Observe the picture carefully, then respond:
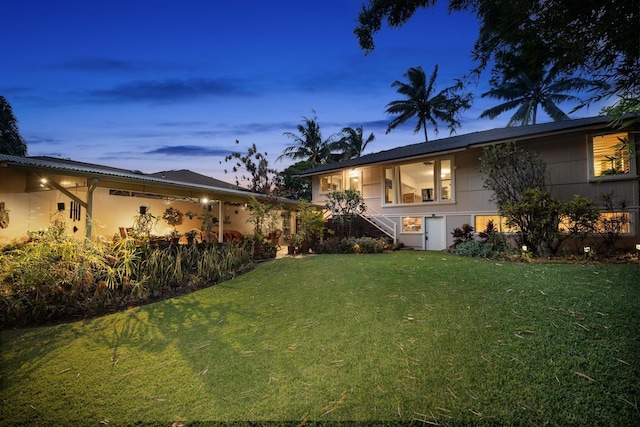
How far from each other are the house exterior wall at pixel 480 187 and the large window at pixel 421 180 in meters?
0.31

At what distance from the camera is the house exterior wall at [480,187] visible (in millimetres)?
8922

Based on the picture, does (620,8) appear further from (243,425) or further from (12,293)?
(12,293)

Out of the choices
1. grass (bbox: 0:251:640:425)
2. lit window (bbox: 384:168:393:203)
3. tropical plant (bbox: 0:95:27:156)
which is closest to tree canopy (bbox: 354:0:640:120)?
grass (bbox: 0:251:640:425)

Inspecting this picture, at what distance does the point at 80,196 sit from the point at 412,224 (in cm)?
1502

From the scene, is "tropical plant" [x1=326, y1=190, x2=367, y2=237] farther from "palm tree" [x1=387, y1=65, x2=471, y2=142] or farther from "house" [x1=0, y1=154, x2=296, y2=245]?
"palm tree" [x1=387, y1=65, x2=471, y2=142]

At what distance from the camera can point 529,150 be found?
10.4 meters

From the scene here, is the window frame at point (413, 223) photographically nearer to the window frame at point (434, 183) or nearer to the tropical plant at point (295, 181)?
the window frame at point (434, 183)

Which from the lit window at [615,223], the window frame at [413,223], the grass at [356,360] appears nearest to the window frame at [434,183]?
the window frame at [413,223]

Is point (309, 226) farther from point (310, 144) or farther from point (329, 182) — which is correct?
point (310, 144)

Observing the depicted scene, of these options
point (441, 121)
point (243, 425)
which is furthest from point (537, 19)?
point (441, 121)

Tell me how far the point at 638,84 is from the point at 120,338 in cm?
666

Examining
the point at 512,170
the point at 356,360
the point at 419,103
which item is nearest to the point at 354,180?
the point at 512,170

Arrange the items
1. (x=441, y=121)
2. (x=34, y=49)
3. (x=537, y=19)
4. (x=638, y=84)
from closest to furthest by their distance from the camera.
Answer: (x=638, y=84) < (x=537, y=19) < (x=34, y=49) < (x=441, y=121)

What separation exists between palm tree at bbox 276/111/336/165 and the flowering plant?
1397 cm
